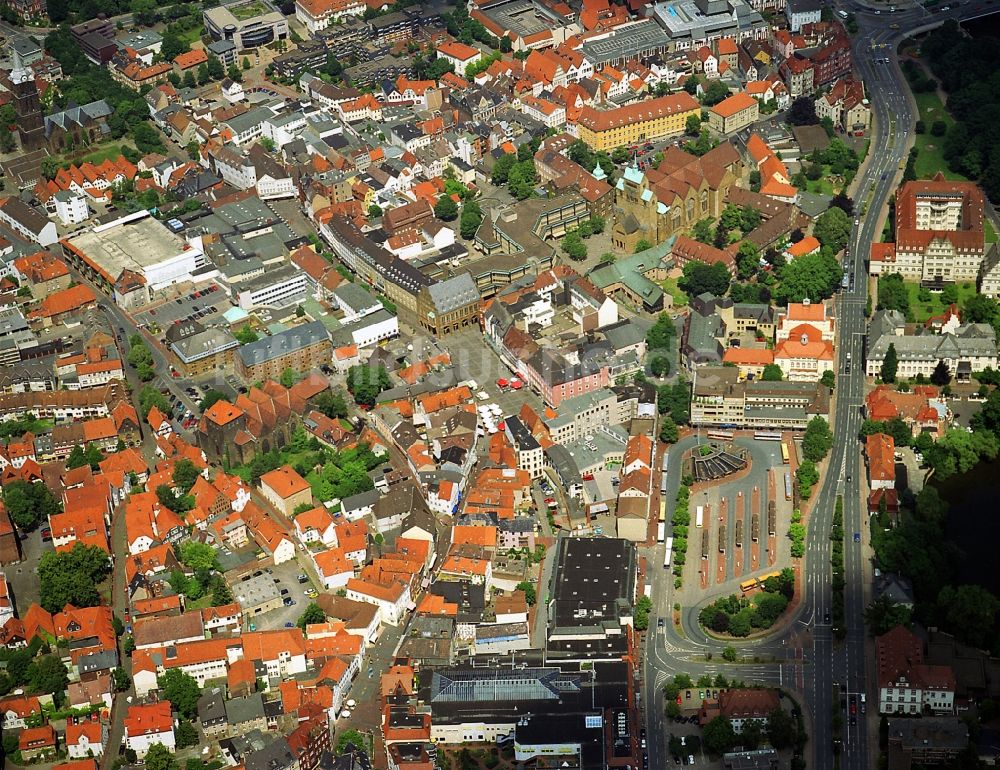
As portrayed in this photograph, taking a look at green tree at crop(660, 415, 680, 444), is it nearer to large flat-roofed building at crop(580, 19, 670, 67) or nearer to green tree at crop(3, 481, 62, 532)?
green tree at crop(3, 481, 62, 532)

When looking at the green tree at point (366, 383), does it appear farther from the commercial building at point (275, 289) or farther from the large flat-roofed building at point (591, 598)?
the large flat-roofed building at point (591, 598)

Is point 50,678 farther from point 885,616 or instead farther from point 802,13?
point 802,13

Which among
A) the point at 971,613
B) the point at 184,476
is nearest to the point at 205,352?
the point at 184,476

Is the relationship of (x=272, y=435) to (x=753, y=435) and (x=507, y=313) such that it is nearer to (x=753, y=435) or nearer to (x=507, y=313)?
(x=507, y=313)

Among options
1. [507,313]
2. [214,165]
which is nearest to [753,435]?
[507,313]

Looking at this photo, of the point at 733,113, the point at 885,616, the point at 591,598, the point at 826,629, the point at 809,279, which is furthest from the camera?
the point at 733,113

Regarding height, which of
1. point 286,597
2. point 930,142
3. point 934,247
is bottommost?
point 286,597

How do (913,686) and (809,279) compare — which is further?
(809,279)
